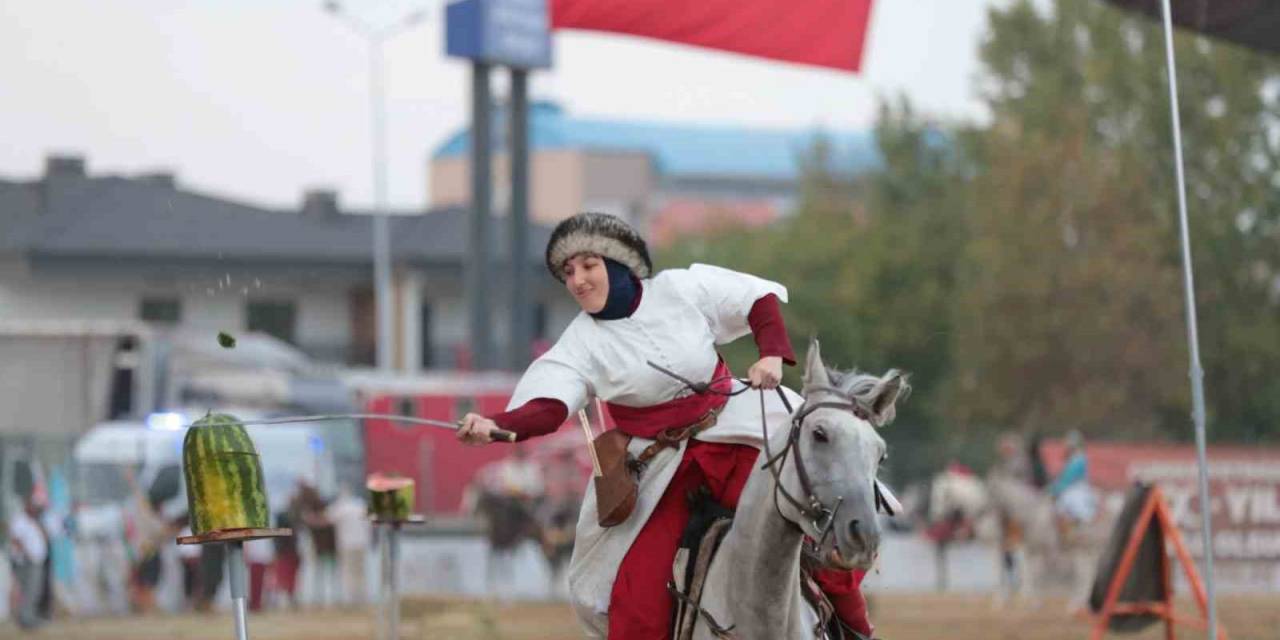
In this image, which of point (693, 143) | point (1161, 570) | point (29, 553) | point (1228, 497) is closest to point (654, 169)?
point (693, 143)

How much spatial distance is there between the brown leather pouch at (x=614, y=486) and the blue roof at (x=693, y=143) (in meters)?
98.0

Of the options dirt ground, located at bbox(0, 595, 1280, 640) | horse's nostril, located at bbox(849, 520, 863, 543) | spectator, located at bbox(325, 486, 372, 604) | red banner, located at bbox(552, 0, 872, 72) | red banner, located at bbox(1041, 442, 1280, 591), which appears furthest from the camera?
red banner, located at bbox(1041, 442, 1280, 591)

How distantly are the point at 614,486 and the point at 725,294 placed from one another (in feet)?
2.50

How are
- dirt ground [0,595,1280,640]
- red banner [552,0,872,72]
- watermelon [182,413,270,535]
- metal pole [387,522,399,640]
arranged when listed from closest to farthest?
watermelon [182,413,270,535] < metal pole [387,522,399,640] < red banner [552,0,872,72] < dirt ground [0,595,1280,640]

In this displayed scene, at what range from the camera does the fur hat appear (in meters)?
7.30

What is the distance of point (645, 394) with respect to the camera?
7242 mm

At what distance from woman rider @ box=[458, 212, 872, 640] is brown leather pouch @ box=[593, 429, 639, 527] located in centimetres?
9

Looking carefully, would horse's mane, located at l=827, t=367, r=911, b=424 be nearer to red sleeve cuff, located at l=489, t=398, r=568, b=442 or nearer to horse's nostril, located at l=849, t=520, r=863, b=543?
horse's nostril, located at l=849, t=520, r=863, b=543

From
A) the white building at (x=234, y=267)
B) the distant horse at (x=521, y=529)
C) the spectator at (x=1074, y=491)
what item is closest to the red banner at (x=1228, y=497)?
the spectator at (x=1074, y=491)

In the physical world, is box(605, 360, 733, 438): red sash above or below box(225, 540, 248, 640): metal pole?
above

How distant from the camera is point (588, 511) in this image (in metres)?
7.40

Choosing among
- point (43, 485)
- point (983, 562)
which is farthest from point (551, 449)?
point (43, 485)

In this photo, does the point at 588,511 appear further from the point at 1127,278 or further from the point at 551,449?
the point at 1127,278

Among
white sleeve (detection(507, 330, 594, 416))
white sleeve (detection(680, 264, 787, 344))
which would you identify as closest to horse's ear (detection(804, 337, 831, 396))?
white sleeve (detection(680, 264, 787, 344))
